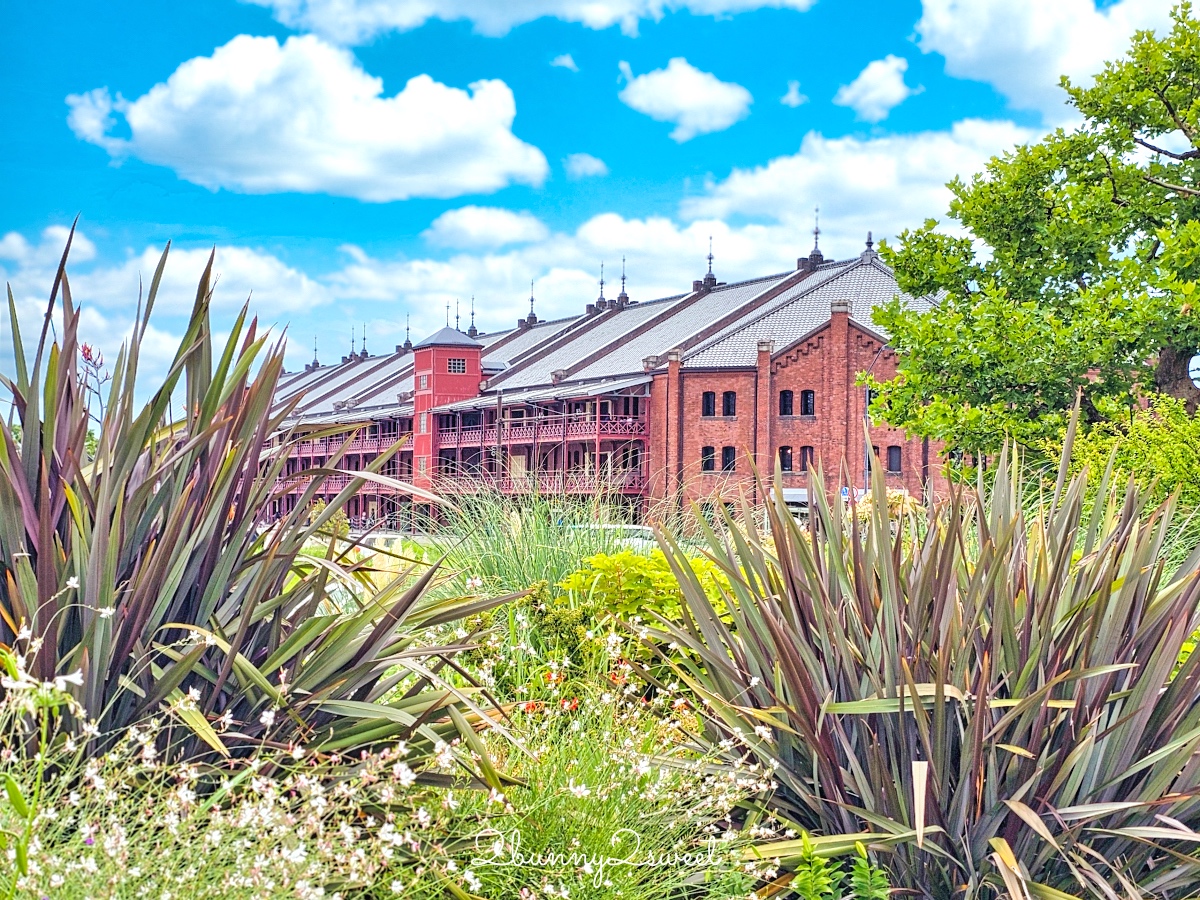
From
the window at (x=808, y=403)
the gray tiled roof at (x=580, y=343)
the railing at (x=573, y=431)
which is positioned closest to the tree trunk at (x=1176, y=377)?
the window at (x=808, y=403)

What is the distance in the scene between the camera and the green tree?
20.5 meters

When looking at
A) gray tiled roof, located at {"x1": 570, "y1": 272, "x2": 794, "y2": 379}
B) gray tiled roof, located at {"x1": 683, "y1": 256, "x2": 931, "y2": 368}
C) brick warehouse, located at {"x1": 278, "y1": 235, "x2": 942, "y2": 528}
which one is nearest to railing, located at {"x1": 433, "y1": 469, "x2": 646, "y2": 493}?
brick warehouse, located at {"x1": 278, "y1": 235, "x2": 942, "y2": 528}

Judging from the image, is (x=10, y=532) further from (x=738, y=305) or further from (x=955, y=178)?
(x=738, y=305)

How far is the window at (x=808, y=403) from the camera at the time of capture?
55.0m

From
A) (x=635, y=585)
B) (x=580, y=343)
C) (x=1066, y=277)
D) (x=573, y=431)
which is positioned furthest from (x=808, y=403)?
(x=635, y=585)

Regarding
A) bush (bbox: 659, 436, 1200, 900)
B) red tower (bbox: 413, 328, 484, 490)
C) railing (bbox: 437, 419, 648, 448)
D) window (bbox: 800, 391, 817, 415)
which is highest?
red tower (bbox: 413, 328, 484, 490)

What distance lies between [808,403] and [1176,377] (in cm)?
3382

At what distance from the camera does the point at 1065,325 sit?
21.2 metres

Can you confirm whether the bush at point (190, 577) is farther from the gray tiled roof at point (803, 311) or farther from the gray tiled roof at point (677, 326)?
the gray tiled roof at point (677, 326)

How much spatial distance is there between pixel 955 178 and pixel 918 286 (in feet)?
7.35

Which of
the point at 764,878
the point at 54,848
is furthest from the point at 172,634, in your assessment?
the point at 764,878

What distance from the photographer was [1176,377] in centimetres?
2158

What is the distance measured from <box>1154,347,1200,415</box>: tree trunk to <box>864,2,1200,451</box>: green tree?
26 mm

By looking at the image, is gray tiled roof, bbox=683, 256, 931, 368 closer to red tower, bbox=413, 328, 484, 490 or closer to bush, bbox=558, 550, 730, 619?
red tower, bbox=413, 328, 484, 490
